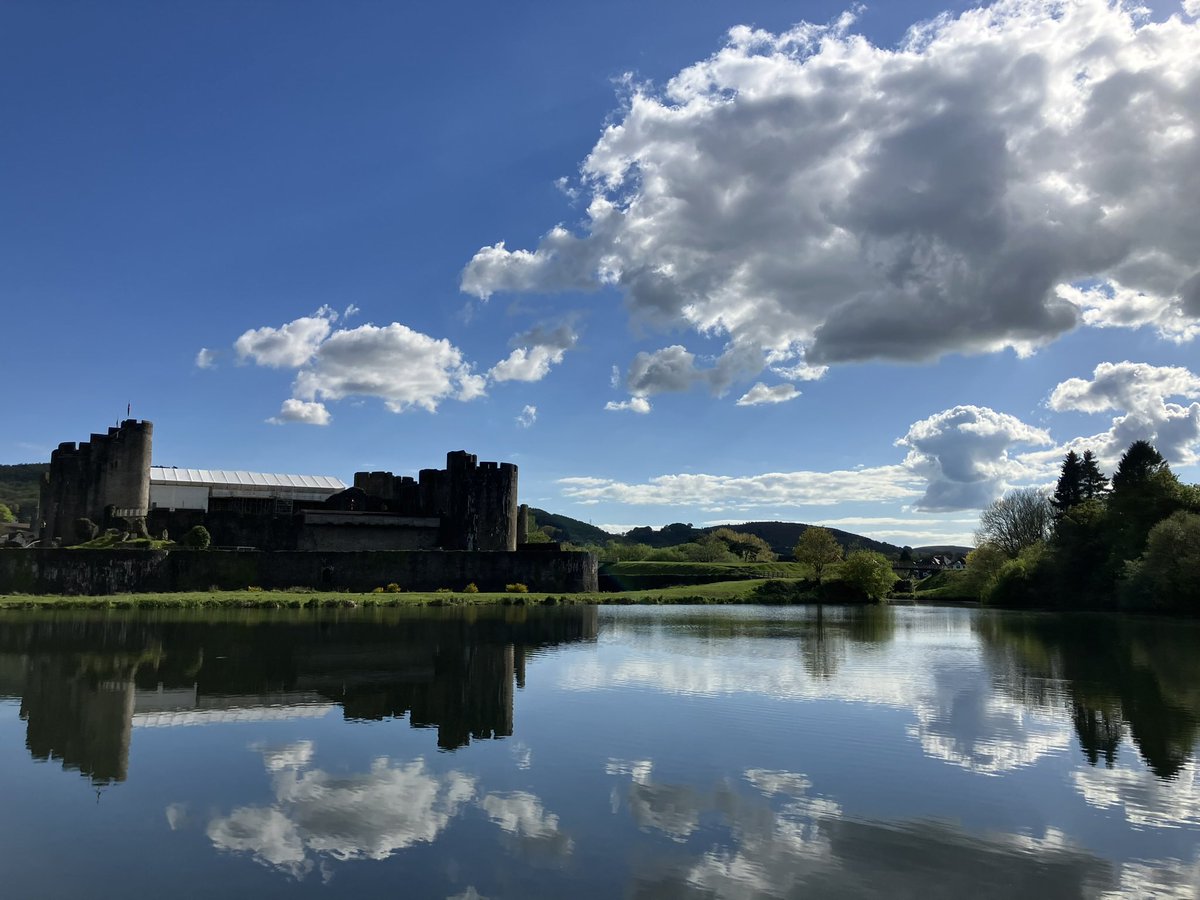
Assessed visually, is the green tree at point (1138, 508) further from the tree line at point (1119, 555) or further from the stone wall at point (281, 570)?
the stone wall at point (281, 570)

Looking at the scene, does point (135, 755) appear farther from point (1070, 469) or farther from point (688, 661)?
point (1070, 469)

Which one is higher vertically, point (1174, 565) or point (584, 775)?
point (1174, 565)

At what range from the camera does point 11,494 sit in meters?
140

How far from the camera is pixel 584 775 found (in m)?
9.17

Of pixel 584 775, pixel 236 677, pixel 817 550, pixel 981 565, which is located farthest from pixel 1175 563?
pixel 236 677

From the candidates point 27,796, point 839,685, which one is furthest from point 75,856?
point 839,685

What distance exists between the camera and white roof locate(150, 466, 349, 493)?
2240 inches

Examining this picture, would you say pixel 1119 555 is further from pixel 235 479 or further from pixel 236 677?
pixel 235 479

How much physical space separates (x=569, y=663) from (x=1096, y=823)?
474 inches

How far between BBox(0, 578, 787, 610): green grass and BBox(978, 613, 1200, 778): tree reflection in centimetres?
1813

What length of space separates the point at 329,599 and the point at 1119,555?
3667 cm

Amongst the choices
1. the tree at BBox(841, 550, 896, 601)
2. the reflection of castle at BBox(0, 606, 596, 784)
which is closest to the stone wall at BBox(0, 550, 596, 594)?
the reflection of castle at BBox(0, 606, 596, 784)

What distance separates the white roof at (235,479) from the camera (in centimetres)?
5691

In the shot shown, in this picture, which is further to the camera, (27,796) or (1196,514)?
(1196,514)
